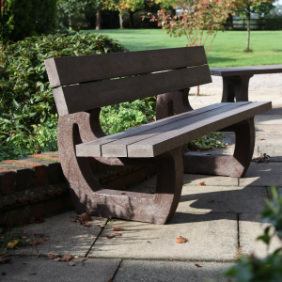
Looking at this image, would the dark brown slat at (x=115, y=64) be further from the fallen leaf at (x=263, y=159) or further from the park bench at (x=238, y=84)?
the park bench at (x=238, y=84)

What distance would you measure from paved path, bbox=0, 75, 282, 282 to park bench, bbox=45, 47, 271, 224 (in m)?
0.16

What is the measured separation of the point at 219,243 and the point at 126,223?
691mm

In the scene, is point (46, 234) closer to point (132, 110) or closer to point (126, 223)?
point (126, 223)

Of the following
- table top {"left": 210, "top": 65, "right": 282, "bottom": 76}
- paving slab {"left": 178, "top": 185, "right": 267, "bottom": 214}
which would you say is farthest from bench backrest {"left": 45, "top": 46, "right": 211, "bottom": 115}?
table top {"left": 210, "top": 65, "right": 282, "bottom": 76}

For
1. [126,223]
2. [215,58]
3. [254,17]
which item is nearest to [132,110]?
[126,223]

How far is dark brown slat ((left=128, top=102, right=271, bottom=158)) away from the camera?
271 centimetres

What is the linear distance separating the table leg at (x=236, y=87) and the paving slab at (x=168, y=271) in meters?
5.00

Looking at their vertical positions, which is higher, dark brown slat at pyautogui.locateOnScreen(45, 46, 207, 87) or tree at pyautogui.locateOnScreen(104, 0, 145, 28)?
tree at pyautogui.locateOnScreen(104, 0, 145, 28)

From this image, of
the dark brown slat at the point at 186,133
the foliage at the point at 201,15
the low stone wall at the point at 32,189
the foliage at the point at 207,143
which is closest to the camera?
the dark brown slat at the point at 186,133

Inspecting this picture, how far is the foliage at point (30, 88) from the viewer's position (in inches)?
200

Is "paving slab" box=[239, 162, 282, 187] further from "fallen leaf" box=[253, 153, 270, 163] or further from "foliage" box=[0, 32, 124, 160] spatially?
"foliage" box=[0, 32, 124, 160]

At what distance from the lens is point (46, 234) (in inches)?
124

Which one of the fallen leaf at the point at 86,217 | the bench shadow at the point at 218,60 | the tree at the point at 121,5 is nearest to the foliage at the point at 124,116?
the fallen leaf at the point at 86,217

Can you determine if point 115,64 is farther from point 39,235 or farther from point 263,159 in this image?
point 263,159
